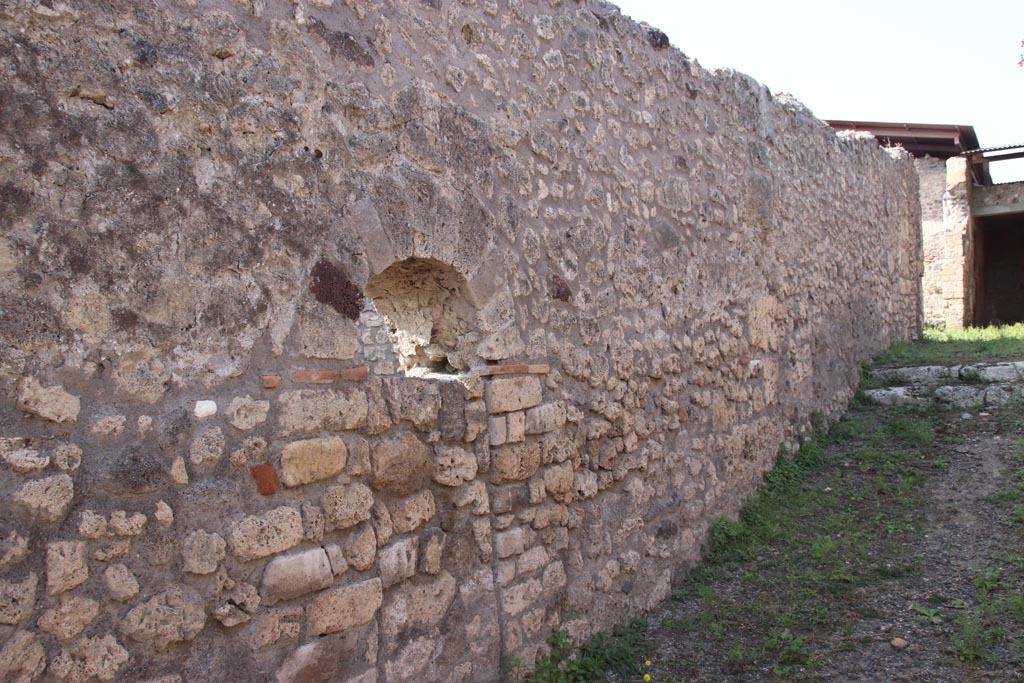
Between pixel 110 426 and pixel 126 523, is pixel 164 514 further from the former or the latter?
pixel 110 426

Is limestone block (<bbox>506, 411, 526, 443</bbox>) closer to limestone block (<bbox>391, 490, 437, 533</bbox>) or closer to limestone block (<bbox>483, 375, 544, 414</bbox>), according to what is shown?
limestone block (<bbox>483, 375, 544, 414</bbox>)

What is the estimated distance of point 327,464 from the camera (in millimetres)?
2572

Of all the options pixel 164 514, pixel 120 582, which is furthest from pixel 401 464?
pixel 120 582

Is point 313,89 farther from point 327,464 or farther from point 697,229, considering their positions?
point 697,229

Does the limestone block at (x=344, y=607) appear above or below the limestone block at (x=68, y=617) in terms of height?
below

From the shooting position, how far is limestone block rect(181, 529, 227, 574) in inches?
86.9

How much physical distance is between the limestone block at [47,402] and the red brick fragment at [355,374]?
0.81 meters

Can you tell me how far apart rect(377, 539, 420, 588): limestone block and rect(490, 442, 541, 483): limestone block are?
1.63 feet

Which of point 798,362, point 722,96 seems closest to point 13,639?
point 722,96

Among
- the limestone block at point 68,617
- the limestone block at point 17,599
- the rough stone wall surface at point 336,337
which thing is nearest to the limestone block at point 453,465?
the rough stone wall surface at point 336,337

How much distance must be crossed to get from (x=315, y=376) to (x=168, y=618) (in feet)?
2.60

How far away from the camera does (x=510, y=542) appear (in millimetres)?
3283

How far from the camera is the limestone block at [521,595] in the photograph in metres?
3.26

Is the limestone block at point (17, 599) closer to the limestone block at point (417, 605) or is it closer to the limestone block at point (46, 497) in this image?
the limestone block at point (46, 497)
